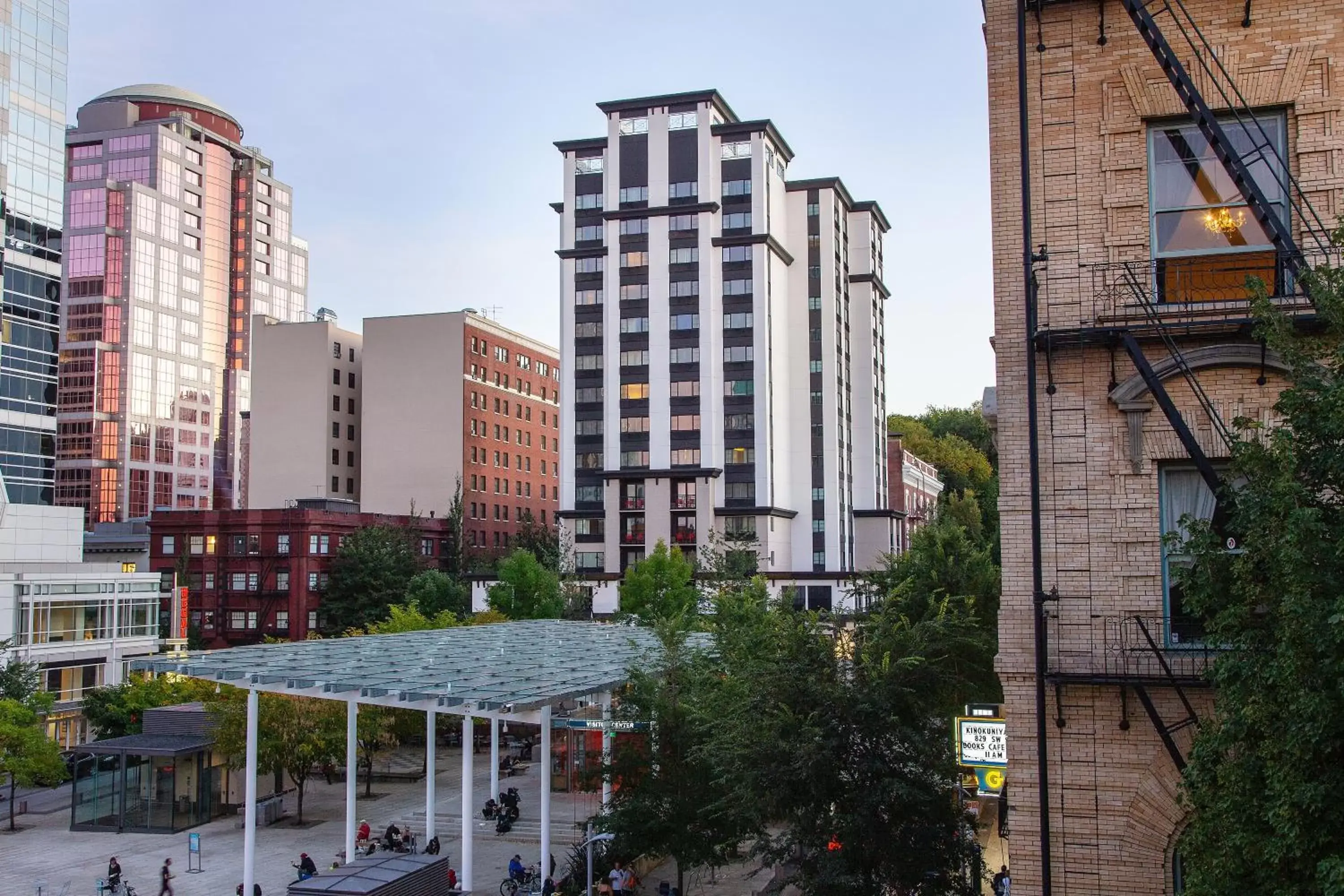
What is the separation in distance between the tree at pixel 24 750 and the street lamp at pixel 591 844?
23.2 meters

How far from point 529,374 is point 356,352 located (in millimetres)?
15730

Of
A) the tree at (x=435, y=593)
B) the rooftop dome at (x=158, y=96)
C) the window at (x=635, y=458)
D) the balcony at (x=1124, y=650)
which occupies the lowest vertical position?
the tree at (x=435, y=593)

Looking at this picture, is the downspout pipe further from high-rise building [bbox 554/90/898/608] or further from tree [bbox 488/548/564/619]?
high-rise building [bbox 554/90/898/608]

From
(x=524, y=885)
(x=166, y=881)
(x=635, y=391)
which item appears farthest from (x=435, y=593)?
(x=524, y=885)

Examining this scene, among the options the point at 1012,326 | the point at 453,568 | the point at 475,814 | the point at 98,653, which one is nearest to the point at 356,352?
the point at 453,568

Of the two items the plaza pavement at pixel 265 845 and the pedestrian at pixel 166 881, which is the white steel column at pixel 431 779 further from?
the pedestrian at pixel 166 881

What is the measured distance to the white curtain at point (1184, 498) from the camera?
12.8m

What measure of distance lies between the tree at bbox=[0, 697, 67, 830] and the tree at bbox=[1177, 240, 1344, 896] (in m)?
41.4

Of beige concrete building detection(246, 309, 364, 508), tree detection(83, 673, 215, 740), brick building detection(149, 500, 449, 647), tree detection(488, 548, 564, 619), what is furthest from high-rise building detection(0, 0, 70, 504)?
beige concrete building detection(246, 309, 364, 508)

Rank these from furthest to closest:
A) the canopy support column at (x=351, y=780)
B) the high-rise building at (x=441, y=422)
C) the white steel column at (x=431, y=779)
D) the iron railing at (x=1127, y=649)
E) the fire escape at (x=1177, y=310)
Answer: the high-rise building at (x=441, y=422), the white steel column at (x=431, y=779), the canopy support column at (x=351, y=780), the iron railing at (x=1127, y=649), the fire escape at (x=1177, y=310)

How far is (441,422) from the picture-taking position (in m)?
98.1

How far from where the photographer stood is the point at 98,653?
60531 mm

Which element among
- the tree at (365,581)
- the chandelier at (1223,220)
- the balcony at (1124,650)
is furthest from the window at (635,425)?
the balcony at (1124,650)

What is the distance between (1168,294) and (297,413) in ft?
316
